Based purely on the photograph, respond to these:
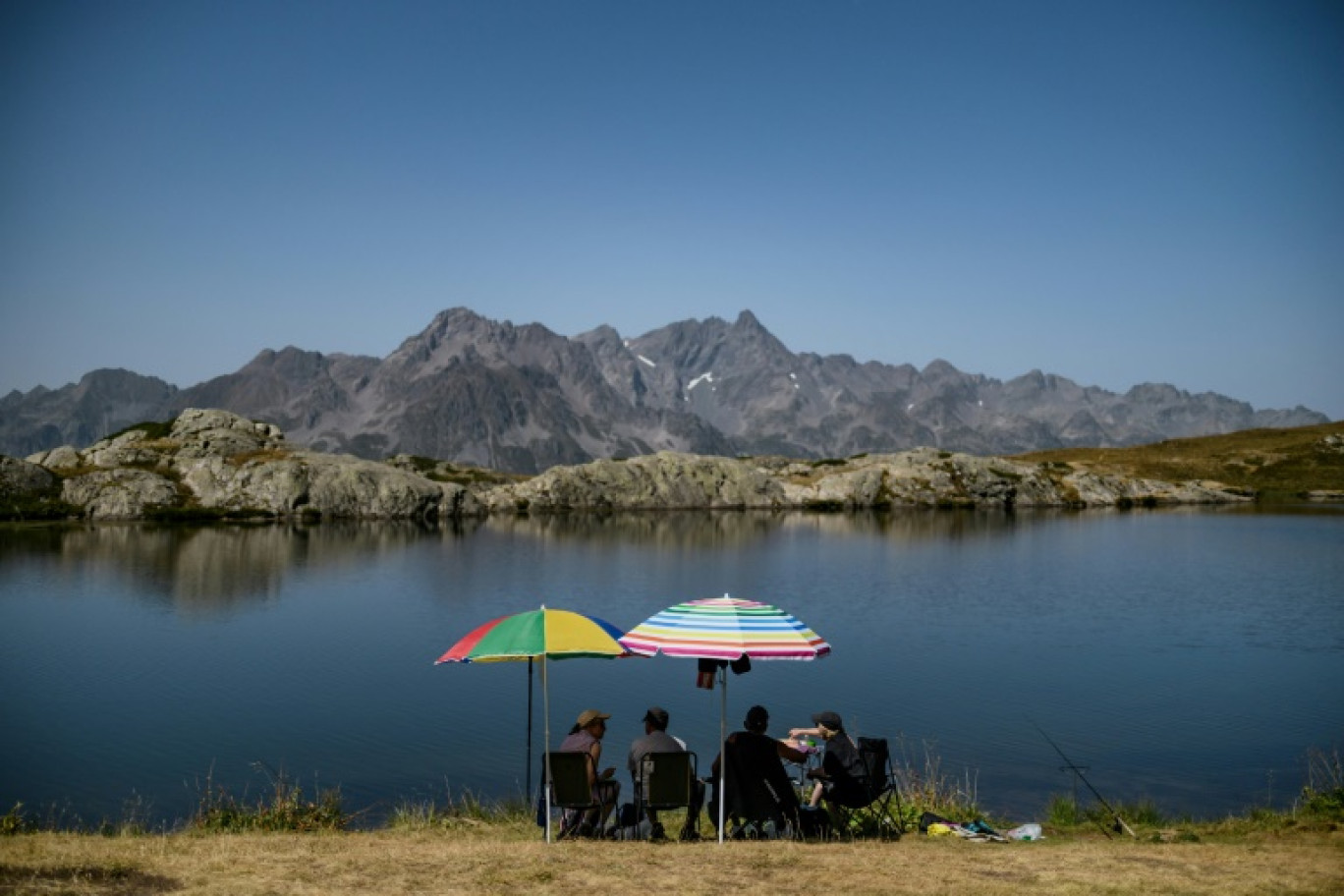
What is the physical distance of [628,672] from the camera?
35406 millimetres

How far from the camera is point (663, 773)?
15.3 metres

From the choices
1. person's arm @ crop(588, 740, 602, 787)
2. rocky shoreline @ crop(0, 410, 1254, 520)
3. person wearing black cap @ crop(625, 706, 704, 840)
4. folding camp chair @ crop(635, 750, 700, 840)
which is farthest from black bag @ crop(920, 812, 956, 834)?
rocky shoreline @ crop(0, 410, 1254, 520)

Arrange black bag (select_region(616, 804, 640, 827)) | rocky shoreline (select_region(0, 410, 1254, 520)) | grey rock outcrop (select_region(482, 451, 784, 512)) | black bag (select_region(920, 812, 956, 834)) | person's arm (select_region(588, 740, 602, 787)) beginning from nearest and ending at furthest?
person's arm (select_region(588, 740, 602, 787)) < black bag (select_region(616, 804, 640, 827)) < black bag (select_region(920, 812, 956, 834)) < rocky shoreline (select_region(0, 410, 1254, 520)) < grey rock outcrop (select_region(482, 451, 784, 512))

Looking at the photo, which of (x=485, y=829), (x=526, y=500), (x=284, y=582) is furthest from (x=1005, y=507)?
(x=485, y=829)

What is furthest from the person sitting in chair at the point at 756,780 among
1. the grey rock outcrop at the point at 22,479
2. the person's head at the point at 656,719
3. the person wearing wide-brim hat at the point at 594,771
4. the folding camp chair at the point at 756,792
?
the grey rock outcrop at the point at 22,479

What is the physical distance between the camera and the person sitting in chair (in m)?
15.8

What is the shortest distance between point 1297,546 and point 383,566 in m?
72.5

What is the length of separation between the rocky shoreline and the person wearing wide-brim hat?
110795mm

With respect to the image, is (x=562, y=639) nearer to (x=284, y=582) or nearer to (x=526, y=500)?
(x=284, y=582)

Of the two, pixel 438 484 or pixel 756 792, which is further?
pixel 438 484

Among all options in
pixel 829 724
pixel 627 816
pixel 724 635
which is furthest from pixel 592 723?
pixel 829 724

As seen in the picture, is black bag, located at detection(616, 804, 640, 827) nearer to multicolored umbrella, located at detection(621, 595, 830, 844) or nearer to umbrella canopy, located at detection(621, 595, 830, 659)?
multicolored umbrella, located at detection(621, 595, 830, 844)

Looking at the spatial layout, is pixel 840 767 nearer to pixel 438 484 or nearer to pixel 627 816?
pixel 627 816

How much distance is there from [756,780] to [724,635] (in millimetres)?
2436
